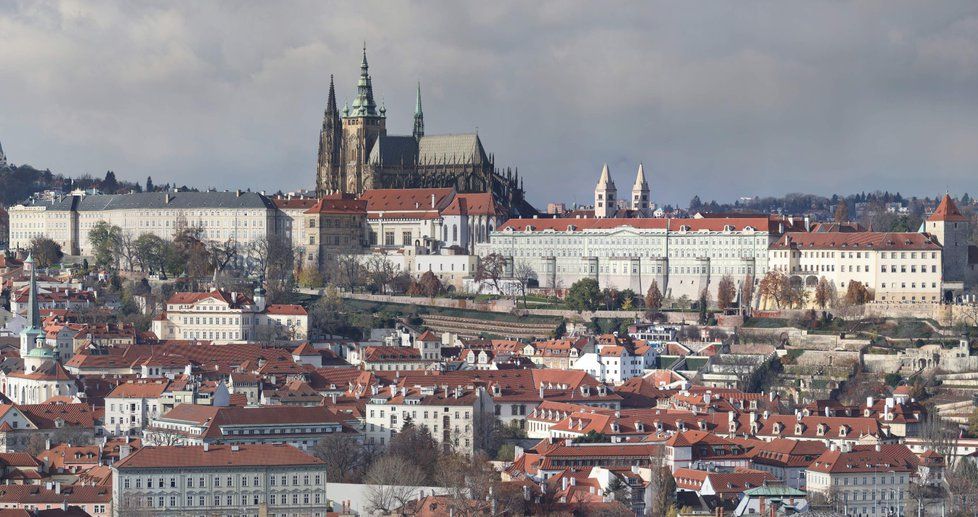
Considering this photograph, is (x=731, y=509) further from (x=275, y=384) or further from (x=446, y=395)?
(x=275, y=384)

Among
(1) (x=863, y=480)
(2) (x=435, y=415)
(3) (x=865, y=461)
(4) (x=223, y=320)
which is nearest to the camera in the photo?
(1) (x=863, y=480)

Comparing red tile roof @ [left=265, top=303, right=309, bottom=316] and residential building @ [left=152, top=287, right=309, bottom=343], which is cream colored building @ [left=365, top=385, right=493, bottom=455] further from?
red tile roof @ [left=265, top=303, right=309, bottom=316]

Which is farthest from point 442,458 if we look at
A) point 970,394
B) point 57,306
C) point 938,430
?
point 57,306

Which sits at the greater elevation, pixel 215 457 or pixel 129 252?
pixel 129 252

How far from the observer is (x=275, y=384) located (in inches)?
3268

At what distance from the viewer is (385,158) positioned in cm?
13175

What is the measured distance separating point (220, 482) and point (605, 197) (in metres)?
69.1

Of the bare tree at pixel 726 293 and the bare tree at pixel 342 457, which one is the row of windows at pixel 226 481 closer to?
the bare tree at pixel 342 457

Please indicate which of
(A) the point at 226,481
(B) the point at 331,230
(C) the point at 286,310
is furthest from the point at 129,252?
(A) the point at 226,481

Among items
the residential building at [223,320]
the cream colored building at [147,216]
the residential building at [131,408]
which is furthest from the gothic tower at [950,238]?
the residential building at [131,408]

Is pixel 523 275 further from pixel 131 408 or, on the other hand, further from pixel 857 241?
pixel 131 408

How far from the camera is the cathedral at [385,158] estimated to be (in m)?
130

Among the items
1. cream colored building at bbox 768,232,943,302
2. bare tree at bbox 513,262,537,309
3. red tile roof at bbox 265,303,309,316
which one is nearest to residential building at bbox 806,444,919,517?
cream colored building at bbox 768,232,943,302

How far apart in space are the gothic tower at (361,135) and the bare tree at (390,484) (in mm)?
66241
